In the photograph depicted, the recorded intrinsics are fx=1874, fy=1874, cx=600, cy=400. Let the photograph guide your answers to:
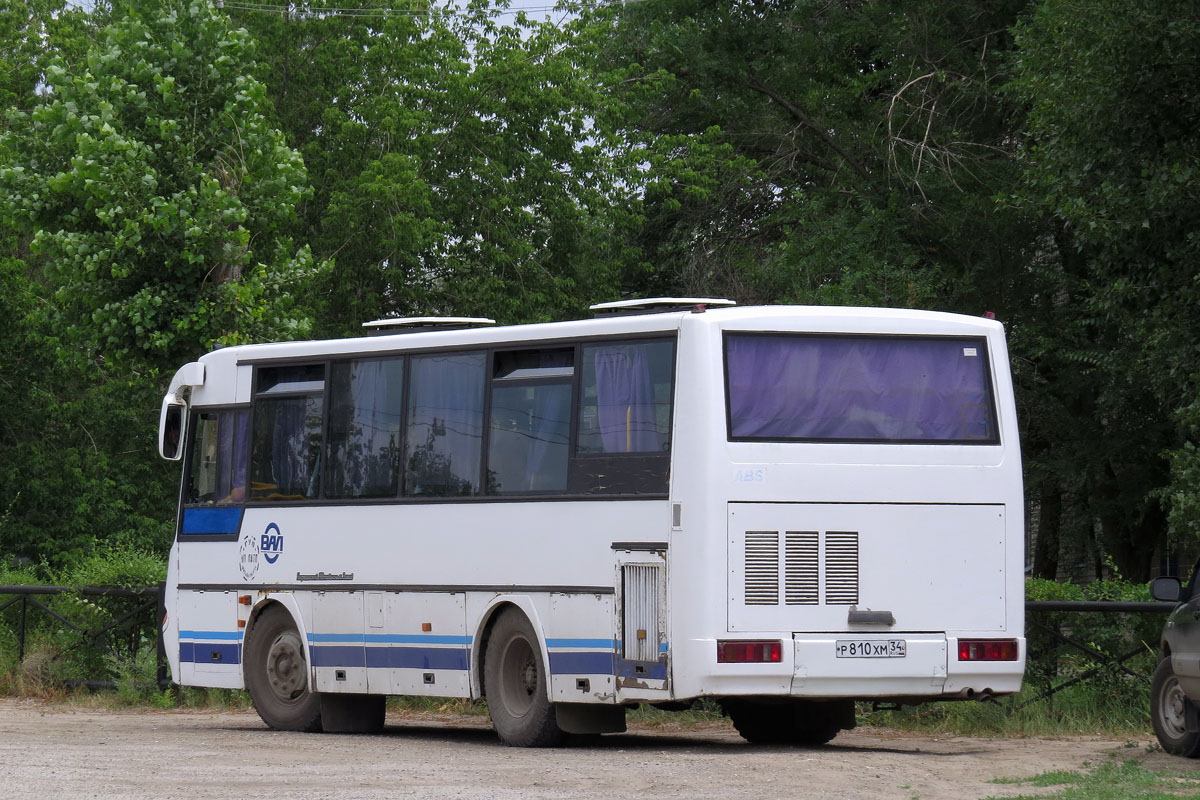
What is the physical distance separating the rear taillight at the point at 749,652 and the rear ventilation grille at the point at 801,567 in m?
0.35

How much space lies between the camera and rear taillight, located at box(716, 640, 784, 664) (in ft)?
40.3

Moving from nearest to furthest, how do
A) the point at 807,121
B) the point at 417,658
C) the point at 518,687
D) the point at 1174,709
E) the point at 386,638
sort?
the point at 1174,709 → the point at 518,687 → the point at 417,658 → the point at 386,638 → the point at 807,121

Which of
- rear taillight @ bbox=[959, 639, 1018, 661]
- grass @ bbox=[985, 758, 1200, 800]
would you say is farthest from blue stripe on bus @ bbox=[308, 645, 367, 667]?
grass @ bbox=[985, 758, 1200, 800]

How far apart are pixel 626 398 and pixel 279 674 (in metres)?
4.89

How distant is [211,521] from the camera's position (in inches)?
664

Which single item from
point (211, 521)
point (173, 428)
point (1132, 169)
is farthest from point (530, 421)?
point (1132, 169)

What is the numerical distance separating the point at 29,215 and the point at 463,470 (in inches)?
423

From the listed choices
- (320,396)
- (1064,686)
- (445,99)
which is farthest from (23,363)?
(1064,686)

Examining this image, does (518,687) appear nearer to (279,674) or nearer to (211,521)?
(279,674)

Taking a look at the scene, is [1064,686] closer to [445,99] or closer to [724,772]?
[724,772]

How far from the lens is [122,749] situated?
13.6m

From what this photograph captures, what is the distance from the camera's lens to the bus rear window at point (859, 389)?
1282 cm

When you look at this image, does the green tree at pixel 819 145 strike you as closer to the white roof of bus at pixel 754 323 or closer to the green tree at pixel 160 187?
the green tree at pixel 160 187

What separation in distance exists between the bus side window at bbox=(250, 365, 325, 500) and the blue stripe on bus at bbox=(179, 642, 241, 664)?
1388 mm
